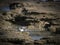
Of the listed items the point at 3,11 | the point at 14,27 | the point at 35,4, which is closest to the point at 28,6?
the point at 35,4

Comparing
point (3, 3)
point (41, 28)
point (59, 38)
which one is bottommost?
point (59, 38)

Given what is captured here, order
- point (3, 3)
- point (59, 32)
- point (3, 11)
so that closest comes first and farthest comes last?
point (59, 32) → point (3, 11) → point (3, 3)

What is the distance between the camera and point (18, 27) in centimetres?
427

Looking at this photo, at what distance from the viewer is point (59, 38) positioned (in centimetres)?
372

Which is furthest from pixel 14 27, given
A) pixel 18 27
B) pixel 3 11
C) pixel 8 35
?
pixel 3 11

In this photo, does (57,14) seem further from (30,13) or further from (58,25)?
(30,13)

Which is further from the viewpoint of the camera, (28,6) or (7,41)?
(28,6)

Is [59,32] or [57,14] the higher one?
[57,14]

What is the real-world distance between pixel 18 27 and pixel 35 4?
1.48m

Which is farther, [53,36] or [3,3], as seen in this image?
[3,3]

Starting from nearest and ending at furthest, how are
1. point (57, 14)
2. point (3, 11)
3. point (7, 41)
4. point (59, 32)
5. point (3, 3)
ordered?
point (7, 41)
point (59, 32)
point (57, 14)
point (3, 11)
point (3, 3)

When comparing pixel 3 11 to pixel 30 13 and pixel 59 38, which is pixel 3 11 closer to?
pixel 30 13

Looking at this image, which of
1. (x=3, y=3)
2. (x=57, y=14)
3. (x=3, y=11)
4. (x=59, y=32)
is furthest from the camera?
(x=3, y=3)

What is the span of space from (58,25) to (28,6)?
1478 millimetres
